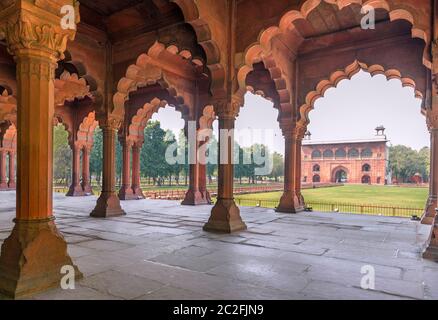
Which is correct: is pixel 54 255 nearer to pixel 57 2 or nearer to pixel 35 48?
pixel 35 48

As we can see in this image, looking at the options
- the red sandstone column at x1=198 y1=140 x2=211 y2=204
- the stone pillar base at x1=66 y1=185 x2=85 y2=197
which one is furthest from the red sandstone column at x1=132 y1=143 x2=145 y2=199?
the red sandstone column at x1=198 y1=140 x2=211 y2=204

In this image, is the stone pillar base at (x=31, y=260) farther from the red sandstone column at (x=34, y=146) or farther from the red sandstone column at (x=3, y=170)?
the red sandstone column at (x=3, y=170)

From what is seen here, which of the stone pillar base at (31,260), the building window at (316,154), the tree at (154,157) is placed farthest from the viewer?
the building window at (316,154)

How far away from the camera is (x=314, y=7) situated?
26.2ft

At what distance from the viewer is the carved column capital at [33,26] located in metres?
4.12

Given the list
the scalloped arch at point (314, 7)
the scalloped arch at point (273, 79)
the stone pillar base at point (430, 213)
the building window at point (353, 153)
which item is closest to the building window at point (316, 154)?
the building window at point (353, 153)

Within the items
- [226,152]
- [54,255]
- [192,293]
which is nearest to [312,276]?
[192,293]

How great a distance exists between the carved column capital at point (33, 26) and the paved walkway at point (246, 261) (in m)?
3.16

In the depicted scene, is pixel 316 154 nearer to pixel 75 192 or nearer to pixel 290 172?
pixel 75 192

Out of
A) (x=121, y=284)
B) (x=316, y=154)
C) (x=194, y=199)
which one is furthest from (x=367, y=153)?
(x=121, y=284)

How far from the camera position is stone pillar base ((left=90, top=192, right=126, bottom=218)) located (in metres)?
10.5

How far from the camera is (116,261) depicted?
17.5ft

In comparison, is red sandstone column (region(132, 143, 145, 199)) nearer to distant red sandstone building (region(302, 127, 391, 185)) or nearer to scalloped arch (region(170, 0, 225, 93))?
scalloped arch (region(170, 0, 225, 93))

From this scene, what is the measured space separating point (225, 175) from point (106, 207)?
4.49 meters
